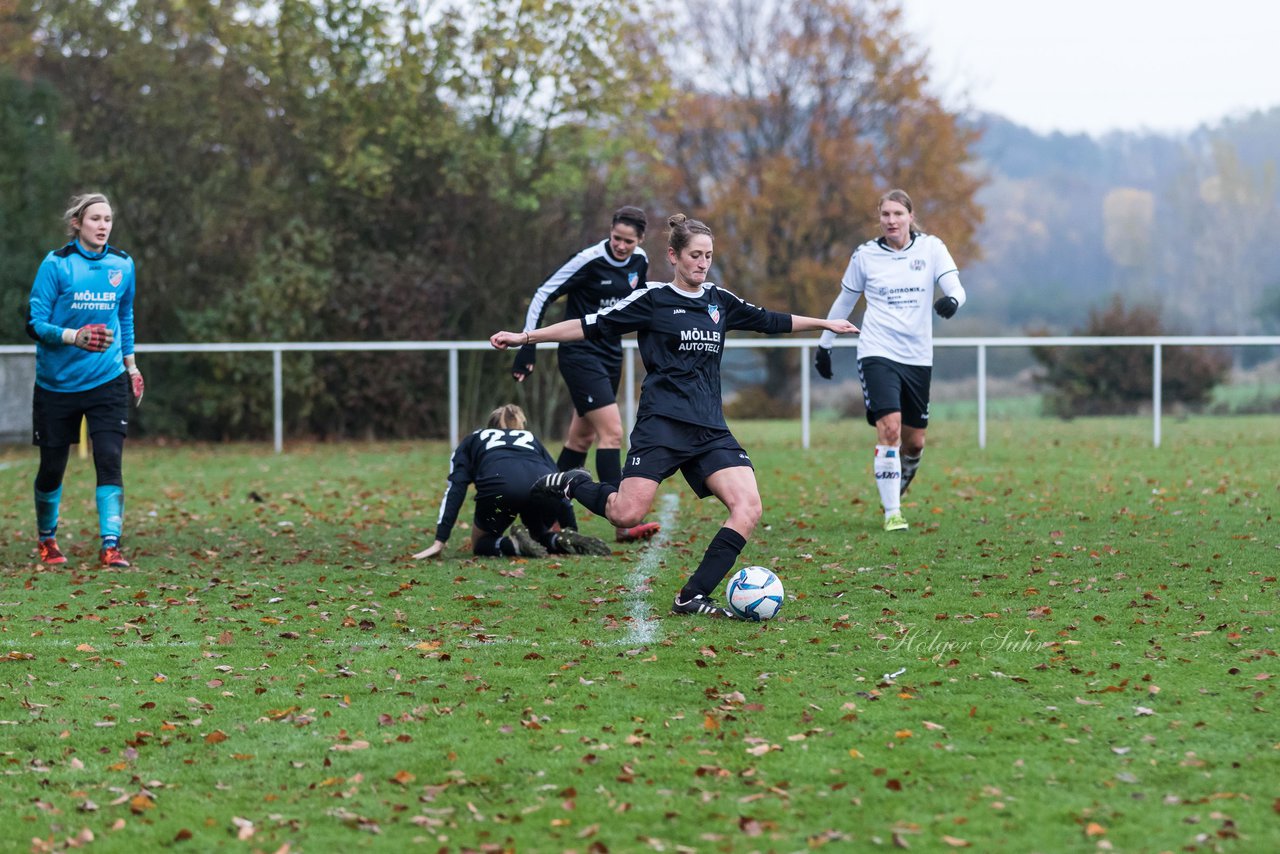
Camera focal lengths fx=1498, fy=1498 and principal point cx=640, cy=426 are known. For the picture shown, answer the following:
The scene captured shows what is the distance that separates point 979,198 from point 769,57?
37683 mm

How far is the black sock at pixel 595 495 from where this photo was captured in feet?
23.4

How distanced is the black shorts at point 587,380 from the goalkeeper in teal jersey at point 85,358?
2683 mm

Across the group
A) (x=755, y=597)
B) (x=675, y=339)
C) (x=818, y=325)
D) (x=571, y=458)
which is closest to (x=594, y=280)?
(x=571, y=458)

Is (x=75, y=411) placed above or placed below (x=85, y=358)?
below

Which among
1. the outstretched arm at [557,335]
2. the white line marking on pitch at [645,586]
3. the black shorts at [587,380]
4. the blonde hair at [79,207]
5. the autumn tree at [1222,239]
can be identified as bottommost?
the white line marking on pitch at [645,586]

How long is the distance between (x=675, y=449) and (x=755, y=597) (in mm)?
764

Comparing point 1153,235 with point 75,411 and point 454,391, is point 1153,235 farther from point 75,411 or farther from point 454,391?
point 75,411

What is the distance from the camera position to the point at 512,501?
858 centimetres

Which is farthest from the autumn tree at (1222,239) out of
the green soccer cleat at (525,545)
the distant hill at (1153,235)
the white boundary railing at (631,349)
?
the green soccer cleat at (525,545)

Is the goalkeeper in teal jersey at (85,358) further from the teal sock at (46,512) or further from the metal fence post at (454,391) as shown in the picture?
the metal fence post at (454,391)

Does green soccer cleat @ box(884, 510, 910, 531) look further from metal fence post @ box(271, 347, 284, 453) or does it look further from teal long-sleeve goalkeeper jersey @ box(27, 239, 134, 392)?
metal fence post @ box(271, 347, 284, 453)

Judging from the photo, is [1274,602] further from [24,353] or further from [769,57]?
[769,57]

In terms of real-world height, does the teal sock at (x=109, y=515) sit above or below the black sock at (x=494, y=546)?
above

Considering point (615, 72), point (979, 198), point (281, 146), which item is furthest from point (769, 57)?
point (979, 198)
